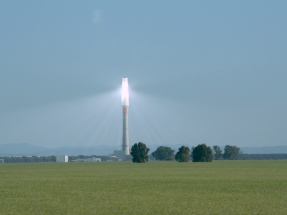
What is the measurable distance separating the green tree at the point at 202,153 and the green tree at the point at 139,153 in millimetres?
13535

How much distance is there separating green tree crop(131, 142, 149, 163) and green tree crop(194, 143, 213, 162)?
44.4ft

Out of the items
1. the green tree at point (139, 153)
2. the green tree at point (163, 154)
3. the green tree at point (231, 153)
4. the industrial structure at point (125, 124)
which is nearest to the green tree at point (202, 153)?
the green tree at point (139, 153)

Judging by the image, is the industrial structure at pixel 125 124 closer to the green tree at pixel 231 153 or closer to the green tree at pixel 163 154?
the green tree at pixel 163 154

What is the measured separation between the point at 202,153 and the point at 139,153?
17.1 metres

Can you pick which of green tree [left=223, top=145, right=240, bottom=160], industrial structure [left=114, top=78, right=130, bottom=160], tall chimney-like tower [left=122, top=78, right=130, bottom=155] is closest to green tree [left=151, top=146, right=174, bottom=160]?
industrial structure [left=114, top=78, right=130, bottom=160]

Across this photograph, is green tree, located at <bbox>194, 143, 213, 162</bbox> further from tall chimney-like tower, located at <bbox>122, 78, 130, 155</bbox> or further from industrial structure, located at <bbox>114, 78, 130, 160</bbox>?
industrial structure, located at <bbox>114, 78, 130, 160</bbox>

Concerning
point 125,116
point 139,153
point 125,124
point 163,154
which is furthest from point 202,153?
point 125,124

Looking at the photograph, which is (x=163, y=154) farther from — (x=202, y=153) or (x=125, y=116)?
(x=202, y=153)

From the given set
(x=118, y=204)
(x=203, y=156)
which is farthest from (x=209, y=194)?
(x=203, y=156)

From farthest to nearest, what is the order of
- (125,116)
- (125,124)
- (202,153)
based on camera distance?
(125,124), (125,116), (202,153)

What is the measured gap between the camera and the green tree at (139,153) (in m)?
118

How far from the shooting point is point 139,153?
11825cm

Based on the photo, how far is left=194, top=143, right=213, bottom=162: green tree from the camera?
11616cm

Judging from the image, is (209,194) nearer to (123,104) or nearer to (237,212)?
(237,212)
